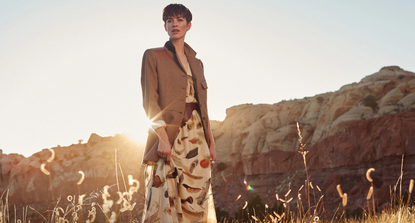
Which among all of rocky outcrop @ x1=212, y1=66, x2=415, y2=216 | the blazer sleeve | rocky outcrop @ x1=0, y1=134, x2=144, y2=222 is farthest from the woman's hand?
rocky outcrop @ x1=0, y1=134, x2=144, y2=222

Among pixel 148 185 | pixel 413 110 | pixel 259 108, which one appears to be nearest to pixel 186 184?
pixel 148 185

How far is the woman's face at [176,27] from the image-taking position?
2.65m

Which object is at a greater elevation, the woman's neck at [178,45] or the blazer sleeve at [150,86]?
the woman's neck at [178,45]

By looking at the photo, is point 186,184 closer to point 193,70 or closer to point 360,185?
point 193,70

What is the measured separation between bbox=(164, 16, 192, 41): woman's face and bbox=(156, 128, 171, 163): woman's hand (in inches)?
32.8

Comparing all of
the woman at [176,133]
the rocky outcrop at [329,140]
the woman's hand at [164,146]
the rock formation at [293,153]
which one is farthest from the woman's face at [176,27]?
the rocky outcrop at [329,140]

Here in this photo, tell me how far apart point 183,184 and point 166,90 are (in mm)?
705

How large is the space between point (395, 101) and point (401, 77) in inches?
341

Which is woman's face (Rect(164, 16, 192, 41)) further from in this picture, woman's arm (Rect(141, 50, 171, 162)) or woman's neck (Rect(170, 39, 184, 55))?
woman's arm (Rect(141, 50, 171, 162))

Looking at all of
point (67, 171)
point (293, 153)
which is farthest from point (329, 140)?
point (67, 171)

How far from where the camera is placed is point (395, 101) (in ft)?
107

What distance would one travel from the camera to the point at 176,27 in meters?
2.66

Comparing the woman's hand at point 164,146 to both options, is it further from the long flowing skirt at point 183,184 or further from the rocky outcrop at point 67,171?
the rocky outcrop at point 67,171

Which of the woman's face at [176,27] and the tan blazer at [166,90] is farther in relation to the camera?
the woman's face at [176,27]
